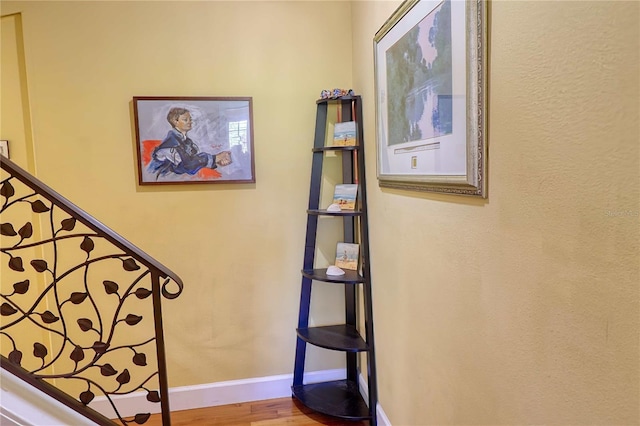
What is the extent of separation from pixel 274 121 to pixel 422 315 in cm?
145

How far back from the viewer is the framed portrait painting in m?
2.30

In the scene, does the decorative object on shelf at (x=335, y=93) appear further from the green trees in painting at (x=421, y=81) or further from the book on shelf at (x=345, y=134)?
the green trees in painting at (x=421, y=81)

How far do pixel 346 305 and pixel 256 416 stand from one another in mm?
845

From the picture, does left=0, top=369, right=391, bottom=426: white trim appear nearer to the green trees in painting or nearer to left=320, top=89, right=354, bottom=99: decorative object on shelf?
the green trees in painting

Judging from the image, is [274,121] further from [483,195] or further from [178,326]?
[483,195]

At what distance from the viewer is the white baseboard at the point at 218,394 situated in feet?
7.95

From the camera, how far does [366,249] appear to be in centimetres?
224

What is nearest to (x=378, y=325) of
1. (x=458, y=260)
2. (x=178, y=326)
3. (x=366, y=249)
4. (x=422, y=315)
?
(x=366, y=249)

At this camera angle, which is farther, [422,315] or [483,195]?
[422,315]

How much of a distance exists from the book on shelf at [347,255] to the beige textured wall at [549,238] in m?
0.97

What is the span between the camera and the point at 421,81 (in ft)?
4.73

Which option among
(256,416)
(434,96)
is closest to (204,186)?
(256,416)

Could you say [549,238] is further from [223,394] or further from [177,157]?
[223,394]

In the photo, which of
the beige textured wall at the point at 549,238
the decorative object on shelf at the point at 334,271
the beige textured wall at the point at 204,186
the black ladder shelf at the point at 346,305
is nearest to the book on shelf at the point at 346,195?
the black ladder shelf at the point at 346,305
